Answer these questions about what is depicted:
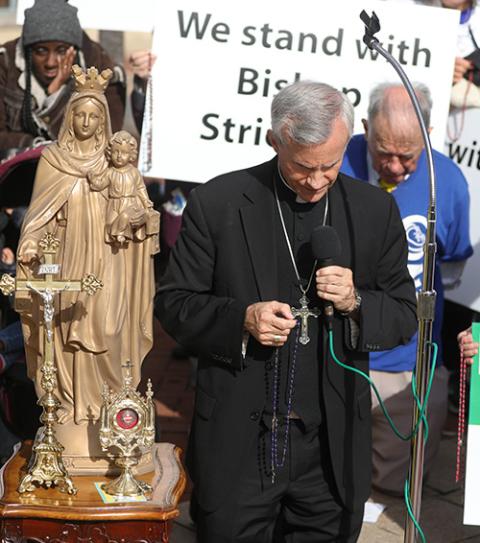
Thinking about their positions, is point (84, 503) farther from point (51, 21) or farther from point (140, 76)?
point (140, 76)

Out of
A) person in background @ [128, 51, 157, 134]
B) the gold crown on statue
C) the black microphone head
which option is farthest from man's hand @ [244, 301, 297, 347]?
person in background @ [128, 51, 157, 134]

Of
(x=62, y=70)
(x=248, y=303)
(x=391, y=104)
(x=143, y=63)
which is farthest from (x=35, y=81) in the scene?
(x=248, y=303)

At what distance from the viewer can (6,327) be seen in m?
5.84

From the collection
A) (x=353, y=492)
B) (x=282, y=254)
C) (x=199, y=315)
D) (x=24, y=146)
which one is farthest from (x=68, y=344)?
(x=24, y=146)

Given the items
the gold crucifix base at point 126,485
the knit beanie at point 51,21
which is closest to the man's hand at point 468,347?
the gold crucifix base at point 126,485

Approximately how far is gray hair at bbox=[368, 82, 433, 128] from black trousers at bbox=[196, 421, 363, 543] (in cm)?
198

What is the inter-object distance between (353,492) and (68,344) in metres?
1.22

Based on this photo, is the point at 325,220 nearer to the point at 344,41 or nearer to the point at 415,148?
the point at 415,148

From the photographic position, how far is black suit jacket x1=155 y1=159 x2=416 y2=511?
4.07 m

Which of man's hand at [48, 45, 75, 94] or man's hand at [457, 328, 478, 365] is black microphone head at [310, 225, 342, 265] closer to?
man's hand at [457, 328, 478, 365]

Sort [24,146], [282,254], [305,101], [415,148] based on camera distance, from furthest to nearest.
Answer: [24,146] → [415,148] → [282,254] → [305,101]

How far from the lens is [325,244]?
377 cm

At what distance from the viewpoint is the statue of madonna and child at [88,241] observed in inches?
170

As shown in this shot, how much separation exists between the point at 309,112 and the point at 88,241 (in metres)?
1.06
